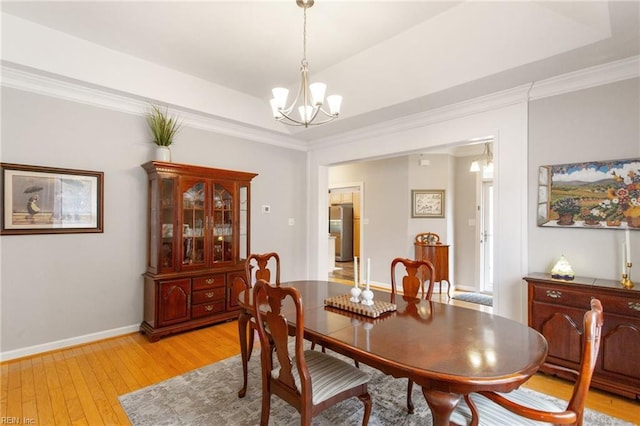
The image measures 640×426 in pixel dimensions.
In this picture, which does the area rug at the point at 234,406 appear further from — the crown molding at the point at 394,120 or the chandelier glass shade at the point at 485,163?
the chandelier glass shade at the point at 485,163

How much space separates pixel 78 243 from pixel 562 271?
4.47m

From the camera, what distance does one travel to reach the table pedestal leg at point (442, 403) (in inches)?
47.8

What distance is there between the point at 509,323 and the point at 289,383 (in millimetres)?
1236

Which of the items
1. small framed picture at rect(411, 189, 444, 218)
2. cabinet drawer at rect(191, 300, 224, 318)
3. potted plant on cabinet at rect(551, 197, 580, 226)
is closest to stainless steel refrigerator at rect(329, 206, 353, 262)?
small framed picture at rect(411, 189, 444, 218)

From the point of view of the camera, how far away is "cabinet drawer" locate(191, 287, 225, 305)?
141 inches

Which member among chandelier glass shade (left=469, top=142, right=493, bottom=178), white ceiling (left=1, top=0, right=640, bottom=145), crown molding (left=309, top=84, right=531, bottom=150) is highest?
white ceiling (left=1, top=0, right=640, bottom=145)

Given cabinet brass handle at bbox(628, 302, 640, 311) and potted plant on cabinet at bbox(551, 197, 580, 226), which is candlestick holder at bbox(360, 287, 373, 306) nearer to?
cabinet brass handle at bbox(628, 302, 640, 311)

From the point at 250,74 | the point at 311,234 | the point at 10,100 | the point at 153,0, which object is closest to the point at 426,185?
the point at 311,234

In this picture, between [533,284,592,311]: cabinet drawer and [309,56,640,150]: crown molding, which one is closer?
[533,284,592,311]: cabinet drawer

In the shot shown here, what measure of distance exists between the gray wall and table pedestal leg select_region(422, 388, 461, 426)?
2253mm

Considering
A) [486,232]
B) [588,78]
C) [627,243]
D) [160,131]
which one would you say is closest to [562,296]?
[627,243]

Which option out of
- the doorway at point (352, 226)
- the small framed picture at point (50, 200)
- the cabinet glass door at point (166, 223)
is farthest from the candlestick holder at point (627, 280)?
the doorway at point (352, 226)

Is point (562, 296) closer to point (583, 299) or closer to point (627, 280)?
point (583, 299)

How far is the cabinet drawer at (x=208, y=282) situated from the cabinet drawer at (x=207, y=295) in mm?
46
